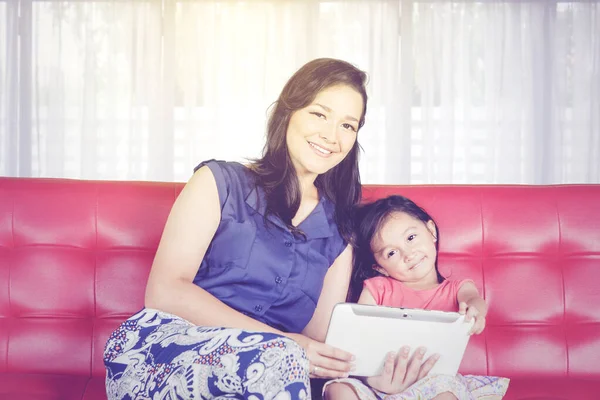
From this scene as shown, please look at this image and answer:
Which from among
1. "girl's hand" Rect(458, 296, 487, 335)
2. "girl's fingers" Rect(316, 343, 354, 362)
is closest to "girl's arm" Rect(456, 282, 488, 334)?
"girl's hand" Rect(458, 296, 487, 335)

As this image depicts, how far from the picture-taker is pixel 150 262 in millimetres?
1875

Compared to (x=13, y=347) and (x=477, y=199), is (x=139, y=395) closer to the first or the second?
(x=13, y=347)

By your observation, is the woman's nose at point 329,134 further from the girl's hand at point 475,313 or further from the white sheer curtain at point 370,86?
the white sheer curtain at point 370,86

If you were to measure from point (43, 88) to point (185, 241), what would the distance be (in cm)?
421

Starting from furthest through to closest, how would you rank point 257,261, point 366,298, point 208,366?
point 366,298, point 257,261, point 208,366

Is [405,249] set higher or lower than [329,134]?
lower

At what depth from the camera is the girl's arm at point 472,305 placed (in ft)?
5.13

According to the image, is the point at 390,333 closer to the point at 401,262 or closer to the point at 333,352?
the point at 333,352

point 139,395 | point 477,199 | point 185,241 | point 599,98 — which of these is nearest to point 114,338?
point 139,395

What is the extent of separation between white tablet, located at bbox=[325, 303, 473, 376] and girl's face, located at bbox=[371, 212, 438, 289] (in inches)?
12.5

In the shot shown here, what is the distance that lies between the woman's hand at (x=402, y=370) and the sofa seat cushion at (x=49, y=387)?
64 cm

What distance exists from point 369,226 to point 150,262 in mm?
575

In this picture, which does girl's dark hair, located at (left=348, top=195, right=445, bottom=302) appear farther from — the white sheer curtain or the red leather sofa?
the white sheer curtain

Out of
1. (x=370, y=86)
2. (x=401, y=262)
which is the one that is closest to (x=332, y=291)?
(x=401, y=262)
